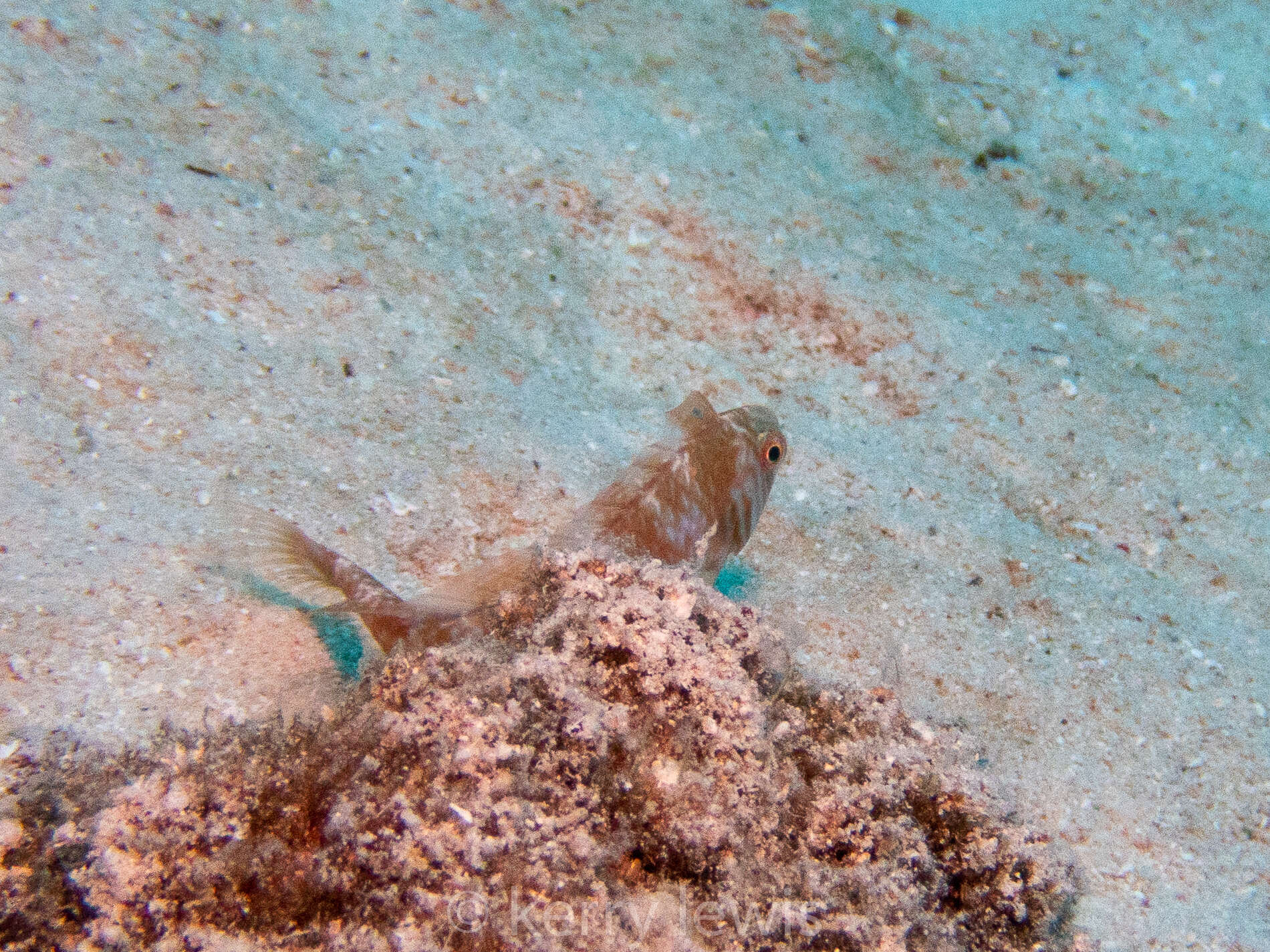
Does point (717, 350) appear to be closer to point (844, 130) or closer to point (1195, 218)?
point (844, 130)

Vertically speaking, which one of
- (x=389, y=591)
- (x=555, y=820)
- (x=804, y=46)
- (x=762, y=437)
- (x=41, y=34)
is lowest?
(x=389, y=591)

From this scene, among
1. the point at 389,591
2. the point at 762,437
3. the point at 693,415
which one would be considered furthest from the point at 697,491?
the point at 389,591

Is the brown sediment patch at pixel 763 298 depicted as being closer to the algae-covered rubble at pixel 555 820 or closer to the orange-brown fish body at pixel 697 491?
the orange-brown fish body at pixel 697 491

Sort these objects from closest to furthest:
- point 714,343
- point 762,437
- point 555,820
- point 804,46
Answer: point 555,820 → point 762,437 → point 714,343 → point 804,46

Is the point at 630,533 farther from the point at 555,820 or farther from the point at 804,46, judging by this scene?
the point at 804,46

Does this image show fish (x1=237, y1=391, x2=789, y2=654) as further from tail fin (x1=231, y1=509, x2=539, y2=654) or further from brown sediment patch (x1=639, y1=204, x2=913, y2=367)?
brown sediment patch (x1=639, y1=204, x2=913, y2=367)

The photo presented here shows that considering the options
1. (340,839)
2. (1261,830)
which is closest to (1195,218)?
(1261,830)

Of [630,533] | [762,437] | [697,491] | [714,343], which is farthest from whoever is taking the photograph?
[714,343]

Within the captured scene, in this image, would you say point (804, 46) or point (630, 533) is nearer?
point (630, 533)
